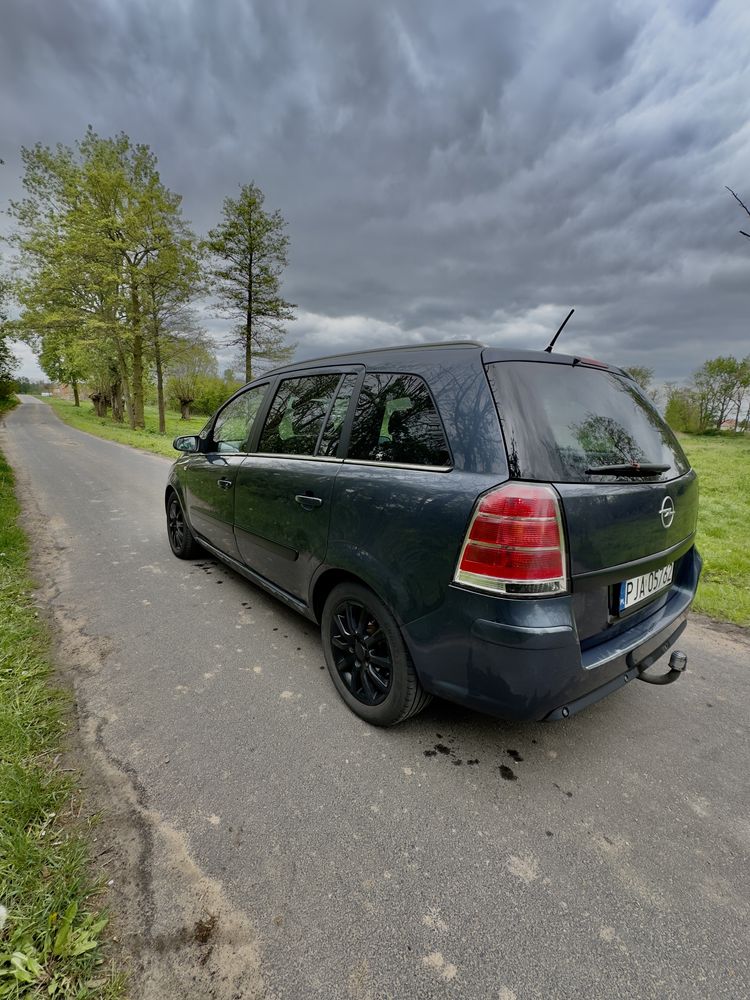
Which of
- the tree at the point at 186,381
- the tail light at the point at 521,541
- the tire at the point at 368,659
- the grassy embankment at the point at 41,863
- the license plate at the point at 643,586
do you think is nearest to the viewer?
the grassy embankment at the point at 41,863

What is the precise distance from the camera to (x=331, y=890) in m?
1.44

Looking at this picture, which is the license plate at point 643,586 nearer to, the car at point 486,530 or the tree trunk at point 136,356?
the car at point 486,530

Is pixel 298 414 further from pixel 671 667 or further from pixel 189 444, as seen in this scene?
pixel 671 667

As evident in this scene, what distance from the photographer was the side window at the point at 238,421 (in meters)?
3.36

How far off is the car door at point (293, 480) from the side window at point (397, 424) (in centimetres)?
17

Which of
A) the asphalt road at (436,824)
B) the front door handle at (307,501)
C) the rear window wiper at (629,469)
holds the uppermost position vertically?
the rear window wiper at (629,469)

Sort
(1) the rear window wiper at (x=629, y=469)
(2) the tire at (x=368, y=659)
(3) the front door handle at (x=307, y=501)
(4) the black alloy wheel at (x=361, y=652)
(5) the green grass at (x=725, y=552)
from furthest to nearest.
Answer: (5) the green grass at (x=725, y=552), (3) the front door handle at (x=307, y=501), (4) the black alloy wheel at (x=361, y=652), (2) the tire at (x=368, y=659), (1) the rear window wiper at (x=629, y=469)

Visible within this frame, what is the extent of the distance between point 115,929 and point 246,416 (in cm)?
298

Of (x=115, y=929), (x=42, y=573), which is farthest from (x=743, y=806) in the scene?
(x=42, y=573)

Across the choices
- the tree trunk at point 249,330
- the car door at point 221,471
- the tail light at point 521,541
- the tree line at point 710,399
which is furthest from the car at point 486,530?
the tree line at point 710,399

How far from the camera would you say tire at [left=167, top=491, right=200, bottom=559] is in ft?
Answer: 14.3

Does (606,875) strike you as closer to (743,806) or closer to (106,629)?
(743,806)

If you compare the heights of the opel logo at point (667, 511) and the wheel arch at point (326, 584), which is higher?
Answer: the opel logo at point (667, 511)

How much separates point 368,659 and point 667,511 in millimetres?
1608
